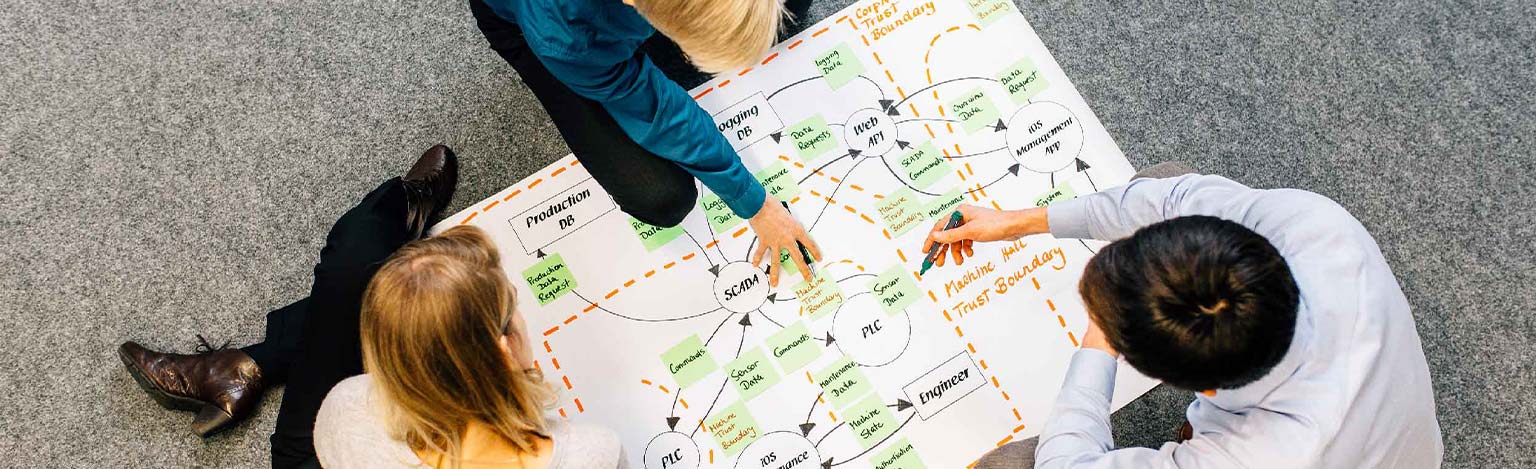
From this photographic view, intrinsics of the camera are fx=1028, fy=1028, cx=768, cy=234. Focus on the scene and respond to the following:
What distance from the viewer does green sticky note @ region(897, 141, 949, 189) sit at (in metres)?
1.42

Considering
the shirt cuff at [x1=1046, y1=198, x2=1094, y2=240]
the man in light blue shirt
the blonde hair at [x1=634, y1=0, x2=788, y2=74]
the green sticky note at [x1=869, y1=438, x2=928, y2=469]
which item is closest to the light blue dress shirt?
the man in light blue shirt

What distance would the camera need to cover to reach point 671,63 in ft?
4.99

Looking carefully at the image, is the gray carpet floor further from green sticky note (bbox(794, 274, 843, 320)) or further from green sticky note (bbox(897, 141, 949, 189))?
green sticky note (bbox(794, 274, 843, 320))

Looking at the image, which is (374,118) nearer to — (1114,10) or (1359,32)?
(1114,10)

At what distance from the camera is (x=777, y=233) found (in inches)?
52.6

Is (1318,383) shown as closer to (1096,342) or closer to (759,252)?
(1096,342)

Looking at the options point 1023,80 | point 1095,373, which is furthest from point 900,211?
point 1095,373

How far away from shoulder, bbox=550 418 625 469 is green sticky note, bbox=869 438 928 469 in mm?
363

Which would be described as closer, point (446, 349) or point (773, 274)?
point (446, 349)

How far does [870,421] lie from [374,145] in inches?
33.3

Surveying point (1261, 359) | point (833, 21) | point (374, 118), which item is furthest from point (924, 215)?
point (374, 118)

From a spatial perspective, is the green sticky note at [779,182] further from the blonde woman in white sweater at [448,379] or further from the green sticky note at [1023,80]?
the blonde woman in white sweater at [448,379]

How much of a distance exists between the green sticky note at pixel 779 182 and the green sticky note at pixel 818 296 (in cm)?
13

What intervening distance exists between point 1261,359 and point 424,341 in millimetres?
732
